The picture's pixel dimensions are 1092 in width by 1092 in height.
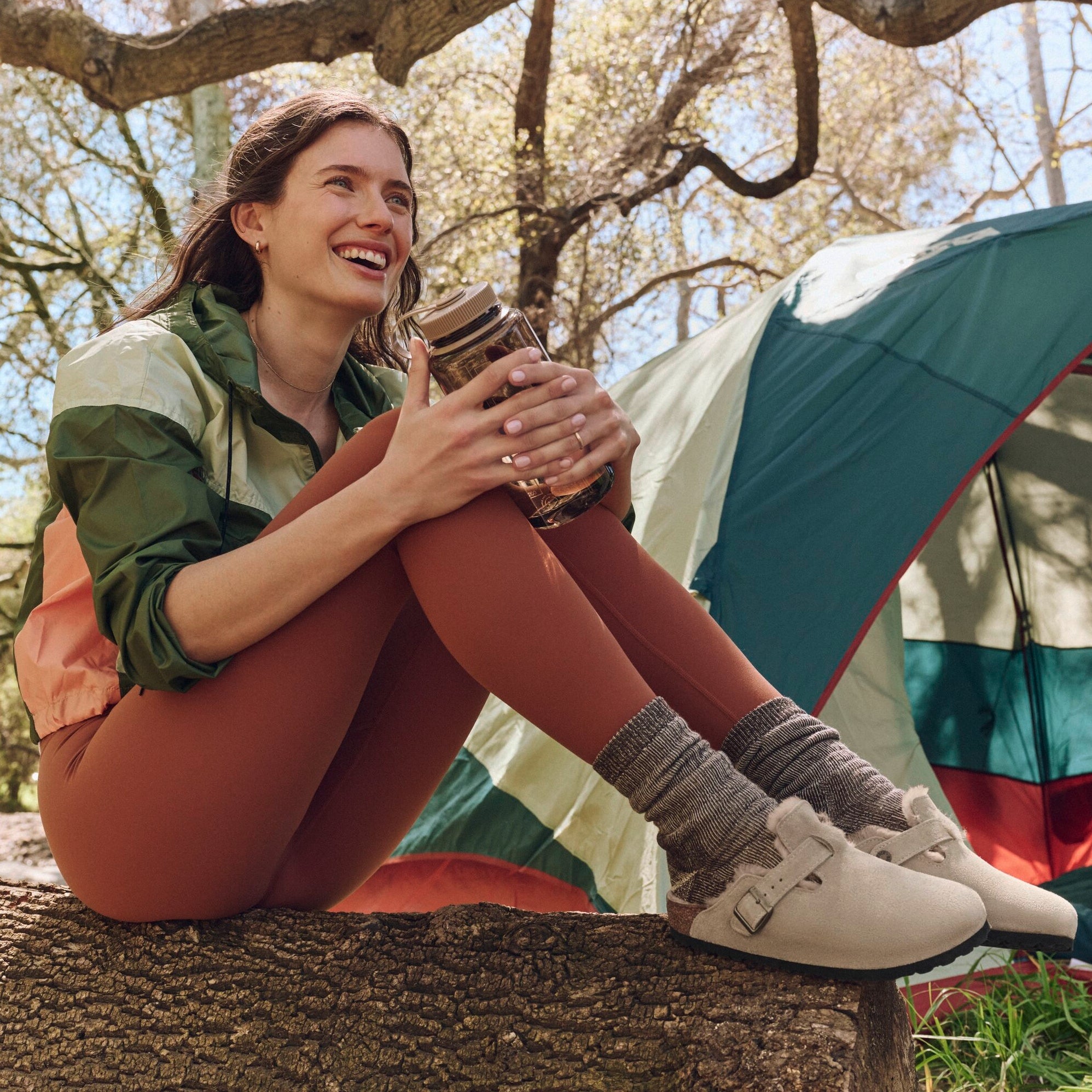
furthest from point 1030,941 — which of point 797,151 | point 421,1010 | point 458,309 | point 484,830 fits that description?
point 797,151

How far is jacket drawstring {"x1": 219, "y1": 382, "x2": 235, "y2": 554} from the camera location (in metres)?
1.21

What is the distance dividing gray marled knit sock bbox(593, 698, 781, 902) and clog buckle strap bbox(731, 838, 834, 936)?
1 cm

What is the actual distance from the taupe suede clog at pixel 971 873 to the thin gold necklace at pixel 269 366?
33.4 inches

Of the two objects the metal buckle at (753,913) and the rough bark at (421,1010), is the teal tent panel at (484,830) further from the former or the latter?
the metal buckle at (753,913)

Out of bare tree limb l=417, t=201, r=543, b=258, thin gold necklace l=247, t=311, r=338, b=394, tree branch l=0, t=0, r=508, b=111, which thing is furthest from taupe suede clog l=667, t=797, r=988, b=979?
bare tree limb l=417, t=201, r=543, b=258

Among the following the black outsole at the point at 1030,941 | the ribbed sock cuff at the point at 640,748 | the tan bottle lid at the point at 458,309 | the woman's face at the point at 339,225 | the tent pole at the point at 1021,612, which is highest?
the woman's face at the point at 339,225

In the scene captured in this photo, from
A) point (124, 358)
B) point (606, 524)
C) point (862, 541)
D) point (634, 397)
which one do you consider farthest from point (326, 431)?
point (634, 397)

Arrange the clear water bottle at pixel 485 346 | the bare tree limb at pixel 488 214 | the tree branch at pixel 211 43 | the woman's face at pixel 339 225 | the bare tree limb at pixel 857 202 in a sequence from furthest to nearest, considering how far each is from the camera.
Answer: the bare tree limb at pixel 857 202
the bare tree limb at pixel 488 214
the tree branch at pixel 211 43
the woman's face at pixel 339 225
the clear water bottle at pixel 485 346

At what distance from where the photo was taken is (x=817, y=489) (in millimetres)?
2311

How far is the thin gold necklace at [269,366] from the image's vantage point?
4.61ft

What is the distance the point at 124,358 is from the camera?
1156mm

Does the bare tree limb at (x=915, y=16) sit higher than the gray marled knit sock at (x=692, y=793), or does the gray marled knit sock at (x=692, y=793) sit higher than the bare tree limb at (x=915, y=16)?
the bare tree limb at (x=915, y=16)

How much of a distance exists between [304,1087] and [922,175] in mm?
11112

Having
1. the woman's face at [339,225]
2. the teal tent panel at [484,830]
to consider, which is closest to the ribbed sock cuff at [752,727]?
the woman's face at [339,225]
